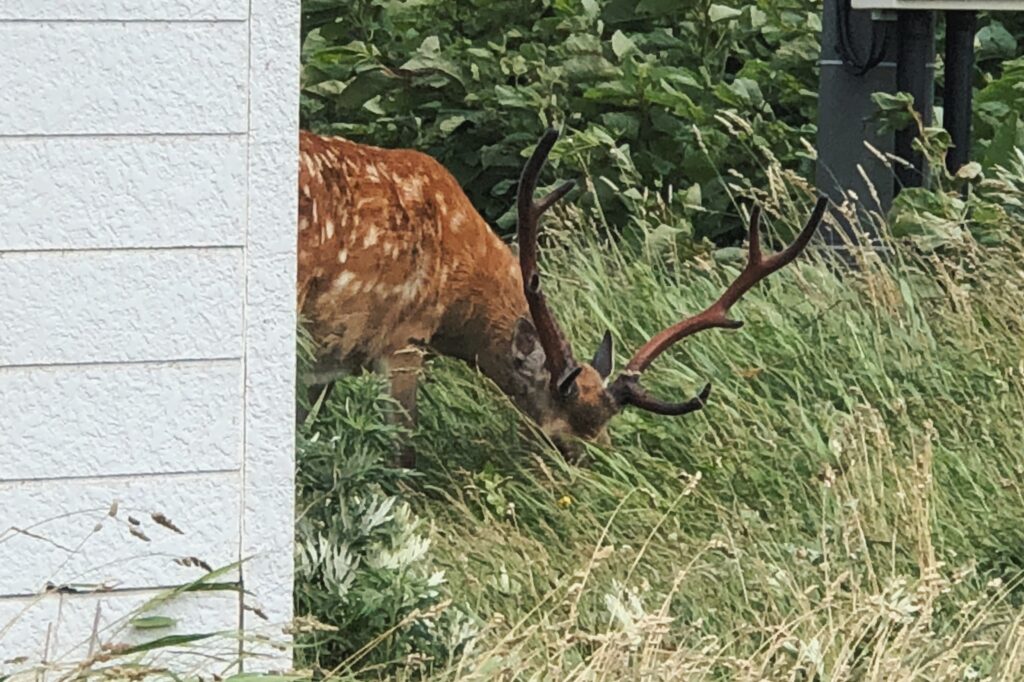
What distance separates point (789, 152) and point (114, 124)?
5.07 m

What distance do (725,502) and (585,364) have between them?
95 cm

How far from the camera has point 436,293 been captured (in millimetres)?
6320

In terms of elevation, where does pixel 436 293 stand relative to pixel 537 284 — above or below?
below

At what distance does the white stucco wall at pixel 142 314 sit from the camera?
12.0 ft

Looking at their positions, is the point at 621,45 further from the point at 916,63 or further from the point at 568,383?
the point at 568,383

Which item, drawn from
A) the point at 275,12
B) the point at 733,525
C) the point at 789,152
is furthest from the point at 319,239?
the point at 789,152

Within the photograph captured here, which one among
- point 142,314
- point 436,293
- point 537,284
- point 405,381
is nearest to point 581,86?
point 436,293

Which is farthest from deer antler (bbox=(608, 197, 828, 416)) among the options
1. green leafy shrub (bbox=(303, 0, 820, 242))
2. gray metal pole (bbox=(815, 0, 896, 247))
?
green leafy shrub (bbox=(303, 0, 820, 242))

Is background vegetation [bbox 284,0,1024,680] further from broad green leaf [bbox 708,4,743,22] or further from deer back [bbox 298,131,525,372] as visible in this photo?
deer back [bbox 298,131,525,372]

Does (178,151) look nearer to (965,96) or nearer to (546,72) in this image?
(965,96)

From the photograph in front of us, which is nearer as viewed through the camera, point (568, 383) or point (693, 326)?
point (693, 326)

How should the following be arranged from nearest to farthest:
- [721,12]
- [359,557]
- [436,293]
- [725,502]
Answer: [359,557] < [725,502] < [436,293] < [721,12]

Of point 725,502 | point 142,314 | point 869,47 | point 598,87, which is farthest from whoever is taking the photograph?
point 598,87

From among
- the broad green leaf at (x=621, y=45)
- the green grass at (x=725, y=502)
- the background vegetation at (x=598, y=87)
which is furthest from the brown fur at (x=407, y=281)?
the broad green leaf at (x=621, y=45)
